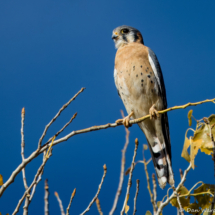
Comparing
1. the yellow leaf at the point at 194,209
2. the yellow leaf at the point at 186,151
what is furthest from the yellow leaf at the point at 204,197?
the yellow leaf at the point at 186,151

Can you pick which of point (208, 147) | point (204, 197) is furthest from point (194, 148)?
point (204, 197)

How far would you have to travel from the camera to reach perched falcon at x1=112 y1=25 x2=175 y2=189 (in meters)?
2.42

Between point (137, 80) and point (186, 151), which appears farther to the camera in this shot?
point (137, 80)

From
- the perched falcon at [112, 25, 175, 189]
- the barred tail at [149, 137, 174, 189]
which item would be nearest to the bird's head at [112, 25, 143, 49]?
the perched falcon at [112, 25, 175, 189]

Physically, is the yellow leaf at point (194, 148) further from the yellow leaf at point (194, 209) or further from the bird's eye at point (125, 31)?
the bird's eye at point (125, 31)

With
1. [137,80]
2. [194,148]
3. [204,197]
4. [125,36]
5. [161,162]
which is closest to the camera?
[194,148]

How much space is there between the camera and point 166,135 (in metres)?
2.66

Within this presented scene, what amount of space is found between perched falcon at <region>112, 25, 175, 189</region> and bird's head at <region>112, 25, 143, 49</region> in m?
0.26

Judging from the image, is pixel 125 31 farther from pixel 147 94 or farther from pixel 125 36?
pixel 147 94

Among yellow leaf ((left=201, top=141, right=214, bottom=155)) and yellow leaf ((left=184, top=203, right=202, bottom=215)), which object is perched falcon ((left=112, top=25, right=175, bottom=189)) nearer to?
yellow leaf ((left=184, top=203, right=202, bottom=215))

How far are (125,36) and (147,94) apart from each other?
1026mm

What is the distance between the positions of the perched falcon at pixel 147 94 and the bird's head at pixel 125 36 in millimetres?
265

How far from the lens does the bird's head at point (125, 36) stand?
10.0ft

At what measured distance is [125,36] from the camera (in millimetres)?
3121
